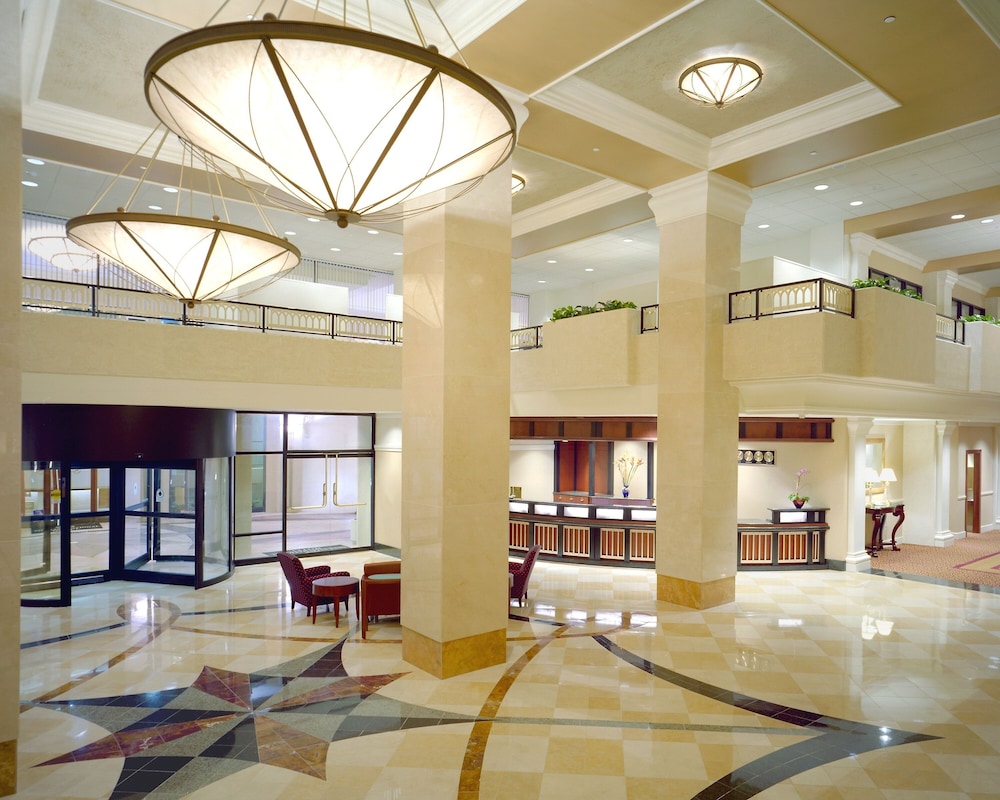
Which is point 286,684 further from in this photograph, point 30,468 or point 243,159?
point 30,468

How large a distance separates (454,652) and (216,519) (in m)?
6.95

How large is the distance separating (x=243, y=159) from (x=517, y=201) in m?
9.11

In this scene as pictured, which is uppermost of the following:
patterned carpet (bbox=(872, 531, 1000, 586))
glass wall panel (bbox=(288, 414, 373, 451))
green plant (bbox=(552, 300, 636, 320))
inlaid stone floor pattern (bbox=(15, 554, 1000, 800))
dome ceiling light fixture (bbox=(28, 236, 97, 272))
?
dome ceiling light fixture (bbox=(28, 236, 97, 272))

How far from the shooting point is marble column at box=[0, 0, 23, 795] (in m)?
4.48

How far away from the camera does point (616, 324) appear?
11.3 metres

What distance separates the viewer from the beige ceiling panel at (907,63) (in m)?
6.11

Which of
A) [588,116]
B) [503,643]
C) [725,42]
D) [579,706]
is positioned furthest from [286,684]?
[725,42]

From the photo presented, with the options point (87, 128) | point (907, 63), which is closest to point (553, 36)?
point (907, 63)

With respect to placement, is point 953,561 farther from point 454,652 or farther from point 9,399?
point 9,399

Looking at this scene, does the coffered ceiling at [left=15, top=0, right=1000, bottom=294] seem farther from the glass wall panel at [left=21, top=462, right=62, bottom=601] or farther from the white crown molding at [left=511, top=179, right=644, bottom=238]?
the glass wall panel at [left=21, top=462, right=62, bottom=601]

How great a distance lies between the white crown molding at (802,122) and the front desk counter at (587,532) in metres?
6.39

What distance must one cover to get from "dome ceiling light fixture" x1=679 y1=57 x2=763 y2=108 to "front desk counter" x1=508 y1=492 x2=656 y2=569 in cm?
721

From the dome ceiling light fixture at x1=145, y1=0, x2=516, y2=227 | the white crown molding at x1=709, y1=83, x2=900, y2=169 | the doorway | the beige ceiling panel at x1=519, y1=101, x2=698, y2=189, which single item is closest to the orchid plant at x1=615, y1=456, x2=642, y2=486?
the beige ceiling panel at x1=519, y1=101, x2=698, y2=189

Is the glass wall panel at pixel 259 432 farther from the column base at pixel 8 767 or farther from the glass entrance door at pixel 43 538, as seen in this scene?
the column base at pixel 8 767
